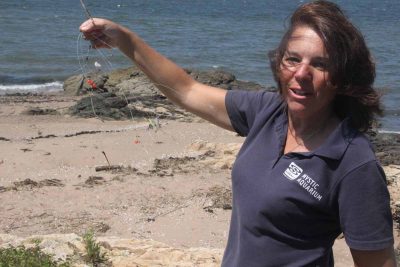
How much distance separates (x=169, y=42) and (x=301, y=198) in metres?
27.6

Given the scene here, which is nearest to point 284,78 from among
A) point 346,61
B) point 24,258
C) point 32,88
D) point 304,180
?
point 346,61

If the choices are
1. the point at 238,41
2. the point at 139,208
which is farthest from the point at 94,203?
the point at 238,41

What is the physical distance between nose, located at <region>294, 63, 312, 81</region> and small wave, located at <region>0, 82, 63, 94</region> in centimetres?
1811

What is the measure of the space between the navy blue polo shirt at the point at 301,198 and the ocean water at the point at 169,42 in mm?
9478

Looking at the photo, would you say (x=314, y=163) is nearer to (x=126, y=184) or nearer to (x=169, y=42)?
(x=126, y=184)

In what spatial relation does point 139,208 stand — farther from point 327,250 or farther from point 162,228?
point 327,250

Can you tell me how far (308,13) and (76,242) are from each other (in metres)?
3.09

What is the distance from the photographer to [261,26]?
40344 millimetres

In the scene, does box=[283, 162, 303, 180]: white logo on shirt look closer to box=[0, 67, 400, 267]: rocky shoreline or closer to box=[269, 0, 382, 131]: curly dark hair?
box=[269, 0, 382, 131]: curly dark hair

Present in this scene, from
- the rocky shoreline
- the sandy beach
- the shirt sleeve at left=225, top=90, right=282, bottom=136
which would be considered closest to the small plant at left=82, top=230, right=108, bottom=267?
the rocky shoreline

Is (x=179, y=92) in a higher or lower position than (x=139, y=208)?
higher

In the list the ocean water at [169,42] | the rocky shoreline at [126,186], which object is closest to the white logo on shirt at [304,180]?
the rocky shoreline at [126,186]

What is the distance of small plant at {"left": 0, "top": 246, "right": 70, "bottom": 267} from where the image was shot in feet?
13.6

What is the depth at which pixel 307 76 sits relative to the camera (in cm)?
223
